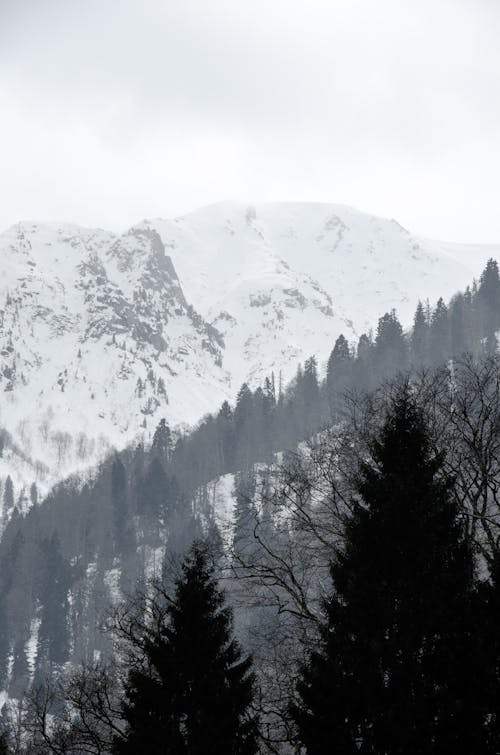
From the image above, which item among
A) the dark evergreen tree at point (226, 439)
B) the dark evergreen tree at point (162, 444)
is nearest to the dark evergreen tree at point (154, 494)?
the dark evergreen tree at point (226, 439)

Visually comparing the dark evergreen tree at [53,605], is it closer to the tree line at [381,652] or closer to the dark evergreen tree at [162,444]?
the dark evergreen tree at [162,444]

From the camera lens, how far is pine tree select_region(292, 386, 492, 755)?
1048cm

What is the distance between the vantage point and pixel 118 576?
101 metres

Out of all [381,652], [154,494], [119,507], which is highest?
[154,494]

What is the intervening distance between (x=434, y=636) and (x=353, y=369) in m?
115

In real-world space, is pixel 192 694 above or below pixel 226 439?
below

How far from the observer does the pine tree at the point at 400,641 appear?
1048 cm

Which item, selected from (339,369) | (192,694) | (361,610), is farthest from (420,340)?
(361,610)

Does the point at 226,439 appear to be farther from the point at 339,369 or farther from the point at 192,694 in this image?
the point at 192,694

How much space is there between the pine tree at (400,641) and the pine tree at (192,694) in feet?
6.34

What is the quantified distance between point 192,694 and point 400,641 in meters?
4.03

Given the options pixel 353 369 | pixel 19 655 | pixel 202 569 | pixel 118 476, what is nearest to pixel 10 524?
pixel 118 476

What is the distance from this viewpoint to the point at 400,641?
36.3 ft

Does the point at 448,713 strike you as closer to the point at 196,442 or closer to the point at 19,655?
the point at 19,655
